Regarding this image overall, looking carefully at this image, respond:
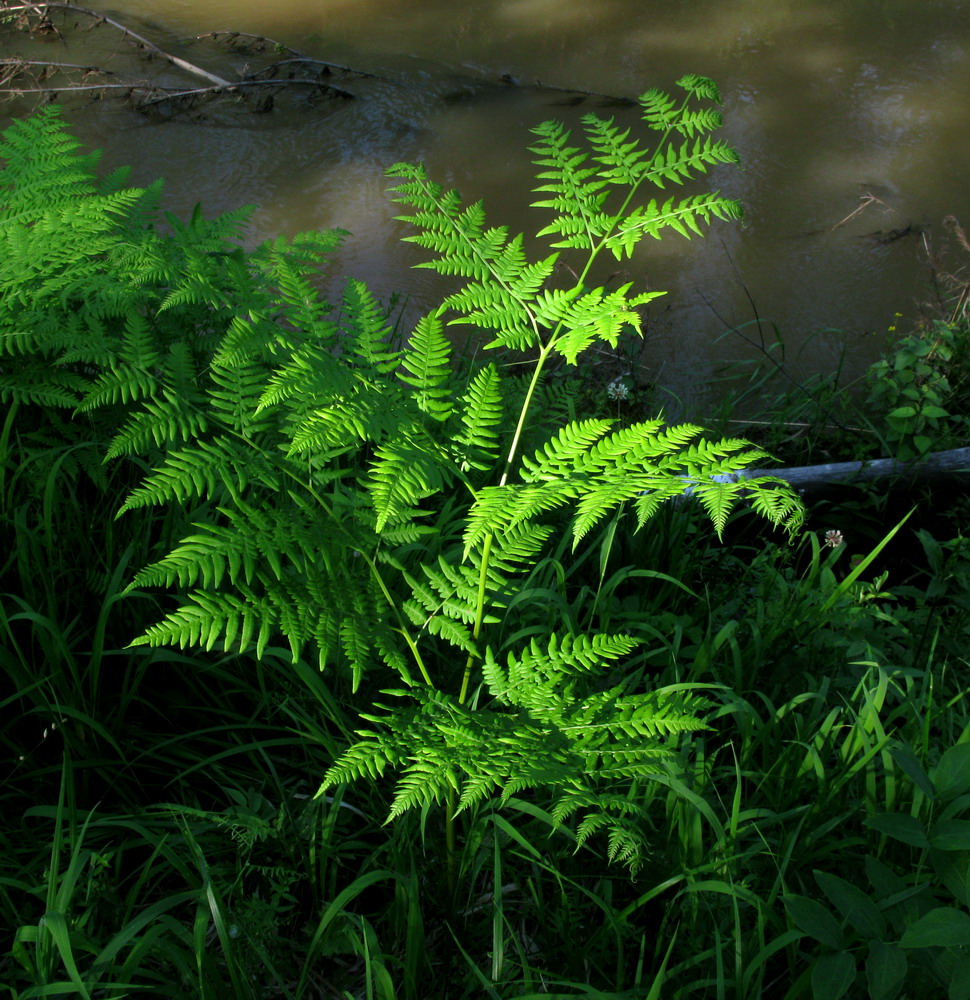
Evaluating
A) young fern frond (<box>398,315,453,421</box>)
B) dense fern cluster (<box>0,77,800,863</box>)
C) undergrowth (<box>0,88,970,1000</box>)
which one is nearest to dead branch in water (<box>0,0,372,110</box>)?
undergrowth (<box>0,88,970,1000</box>)

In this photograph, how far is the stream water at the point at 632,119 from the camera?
432cm

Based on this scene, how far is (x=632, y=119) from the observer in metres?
5.36

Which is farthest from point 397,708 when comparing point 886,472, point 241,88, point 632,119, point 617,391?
point 241,88

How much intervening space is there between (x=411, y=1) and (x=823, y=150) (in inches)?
142

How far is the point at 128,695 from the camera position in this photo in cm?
169

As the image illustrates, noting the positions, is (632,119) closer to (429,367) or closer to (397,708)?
(429,367)

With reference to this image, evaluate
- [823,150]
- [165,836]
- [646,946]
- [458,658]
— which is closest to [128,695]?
[165,836]

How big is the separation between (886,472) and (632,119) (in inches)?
129

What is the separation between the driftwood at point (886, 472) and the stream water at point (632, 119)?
872 millimetres

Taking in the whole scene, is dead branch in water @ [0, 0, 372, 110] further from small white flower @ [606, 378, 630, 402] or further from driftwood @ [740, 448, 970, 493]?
driftwood @ [740, 448, 970, 493]

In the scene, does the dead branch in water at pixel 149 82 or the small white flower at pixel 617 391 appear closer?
the small white flower at pixel 617 391

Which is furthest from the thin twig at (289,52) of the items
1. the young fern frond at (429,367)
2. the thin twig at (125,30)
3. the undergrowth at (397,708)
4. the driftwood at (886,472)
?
the young fern frond at (429,367)

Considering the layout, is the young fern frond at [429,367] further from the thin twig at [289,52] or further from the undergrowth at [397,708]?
the thin twig at [289,52]

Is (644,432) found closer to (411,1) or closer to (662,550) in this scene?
(662,550)
